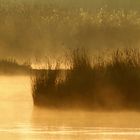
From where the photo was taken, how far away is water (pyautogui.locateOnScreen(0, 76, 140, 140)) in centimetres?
500

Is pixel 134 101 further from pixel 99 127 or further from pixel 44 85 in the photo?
pixel 44 85

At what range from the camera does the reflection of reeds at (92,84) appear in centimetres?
515

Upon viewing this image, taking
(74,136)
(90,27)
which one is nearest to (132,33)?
(90,27)

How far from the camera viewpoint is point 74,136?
4754mm

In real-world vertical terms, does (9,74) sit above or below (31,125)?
above

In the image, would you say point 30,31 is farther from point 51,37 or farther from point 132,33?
point 132,33

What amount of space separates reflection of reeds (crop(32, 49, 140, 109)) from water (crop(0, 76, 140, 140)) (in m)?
0.08

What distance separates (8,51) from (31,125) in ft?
2.11

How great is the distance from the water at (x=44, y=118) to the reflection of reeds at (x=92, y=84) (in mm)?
78

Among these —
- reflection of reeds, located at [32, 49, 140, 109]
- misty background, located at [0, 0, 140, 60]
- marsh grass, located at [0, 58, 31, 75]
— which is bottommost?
reflection of reeds, located at [32, 49, 140, 109]

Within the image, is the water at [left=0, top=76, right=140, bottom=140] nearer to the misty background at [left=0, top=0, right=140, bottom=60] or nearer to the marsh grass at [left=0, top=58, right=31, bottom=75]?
the marsh grass at [left=0, top=58, right=31, bottom=75]

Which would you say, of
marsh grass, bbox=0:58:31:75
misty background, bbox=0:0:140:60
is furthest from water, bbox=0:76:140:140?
misty background, bbox=0:0:140:60

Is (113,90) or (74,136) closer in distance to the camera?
(74,136)

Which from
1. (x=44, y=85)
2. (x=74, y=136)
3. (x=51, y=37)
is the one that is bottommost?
(x=74, y=136)
